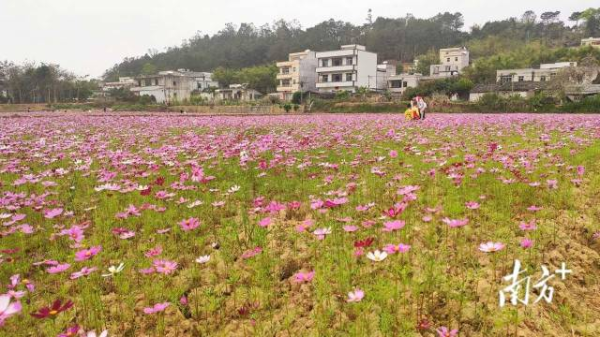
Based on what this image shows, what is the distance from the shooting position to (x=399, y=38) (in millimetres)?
100875

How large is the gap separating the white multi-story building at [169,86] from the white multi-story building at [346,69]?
2426 cm

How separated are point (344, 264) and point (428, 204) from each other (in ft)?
5.89

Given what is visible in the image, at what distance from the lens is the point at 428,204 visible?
489cm

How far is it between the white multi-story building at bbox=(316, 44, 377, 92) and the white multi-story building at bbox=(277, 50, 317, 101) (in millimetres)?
2056

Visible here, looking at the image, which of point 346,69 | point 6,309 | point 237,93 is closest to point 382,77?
point 346,69

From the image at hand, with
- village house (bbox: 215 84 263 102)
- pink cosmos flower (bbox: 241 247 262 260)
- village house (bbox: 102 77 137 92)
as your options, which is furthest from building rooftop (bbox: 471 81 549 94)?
village house (bbox: 102 77 137 92)

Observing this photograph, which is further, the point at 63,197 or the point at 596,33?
the point at 596,33

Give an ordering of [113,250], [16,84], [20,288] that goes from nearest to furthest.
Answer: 1. [20,288]
2. [113,250]
3. [16,84]

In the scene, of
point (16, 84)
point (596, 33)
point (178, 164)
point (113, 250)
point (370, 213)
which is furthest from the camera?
point (596, 33)

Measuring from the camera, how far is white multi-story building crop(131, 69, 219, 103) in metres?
74.0

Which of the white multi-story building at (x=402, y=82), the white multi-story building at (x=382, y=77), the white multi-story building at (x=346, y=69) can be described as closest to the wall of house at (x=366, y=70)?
the white multi-story building at (x=346, y=69)

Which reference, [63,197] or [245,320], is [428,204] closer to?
[245,320]

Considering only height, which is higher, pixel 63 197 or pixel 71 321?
pixel 63 197

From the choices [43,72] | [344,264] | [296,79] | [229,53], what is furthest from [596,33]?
[344,264]
